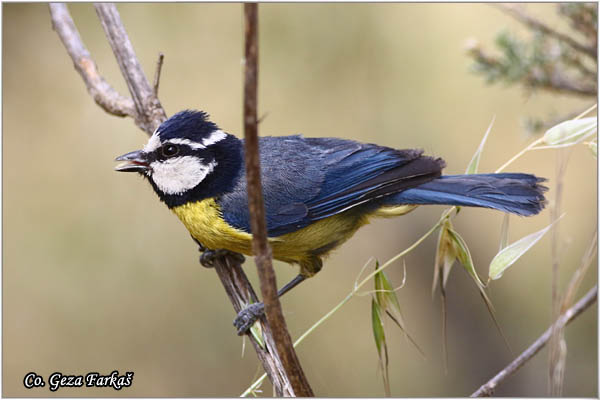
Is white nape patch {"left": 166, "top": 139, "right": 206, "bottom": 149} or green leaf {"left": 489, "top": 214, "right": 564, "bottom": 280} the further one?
white nape patch {"left": 166, "top": 139, "right": 206, "bottom": 149}

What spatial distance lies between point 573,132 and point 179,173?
1.55m

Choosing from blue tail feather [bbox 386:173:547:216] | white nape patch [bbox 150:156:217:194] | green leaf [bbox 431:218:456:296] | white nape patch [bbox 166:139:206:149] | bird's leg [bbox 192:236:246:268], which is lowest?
bird's leg [bbox 192:236:246:268]

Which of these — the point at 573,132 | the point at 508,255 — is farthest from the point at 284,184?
the point at 573,132

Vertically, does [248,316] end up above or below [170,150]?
below

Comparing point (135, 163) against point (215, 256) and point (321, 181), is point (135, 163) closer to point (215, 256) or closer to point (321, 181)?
point (215, 256)

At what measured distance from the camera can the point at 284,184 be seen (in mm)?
2566

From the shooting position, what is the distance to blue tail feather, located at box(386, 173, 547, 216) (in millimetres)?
2270

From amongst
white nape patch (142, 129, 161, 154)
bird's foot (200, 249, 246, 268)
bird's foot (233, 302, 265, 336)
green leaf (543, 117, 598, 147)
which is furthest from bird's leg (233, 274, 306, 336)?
green leaf (543, 117, 598, 147)

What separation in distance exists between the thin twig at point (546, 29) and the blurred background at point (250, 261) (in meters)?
1.45

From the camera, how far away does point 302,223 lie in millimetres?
2523

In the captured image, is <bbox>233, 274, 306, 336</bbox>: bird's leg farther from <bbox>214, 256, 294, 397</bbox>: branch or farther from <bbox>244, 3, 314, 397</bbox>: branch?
<bbox>244, 3, 314, 397</bbox>: branch

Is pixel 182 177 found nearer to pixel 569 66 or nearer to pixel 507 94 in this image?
pixel 569 66

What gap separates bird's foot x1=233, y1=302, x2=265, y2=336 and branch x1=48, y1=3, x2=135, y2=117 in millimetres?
1174

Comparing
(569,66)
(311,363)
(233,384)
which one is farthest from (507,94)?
(233,384)
